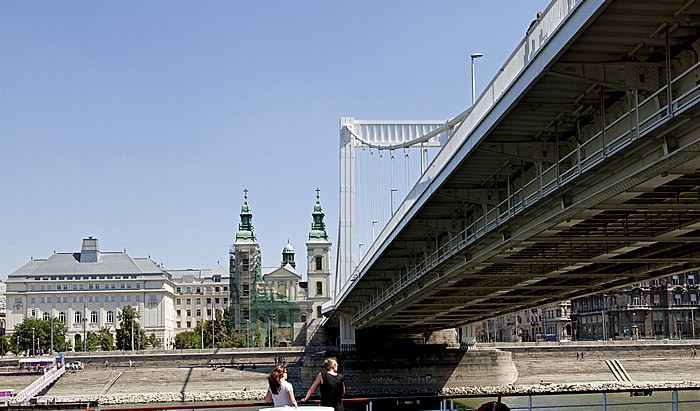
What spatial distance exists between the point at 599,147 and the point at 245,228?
13894 cm

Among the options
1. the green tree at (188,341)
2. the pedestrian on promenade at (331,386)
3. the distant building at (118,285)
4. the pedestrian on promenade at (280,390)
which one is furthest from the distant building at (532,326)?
the pedestrian on promenade at (280,390)

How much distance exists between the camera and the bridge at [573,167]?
13164 mm

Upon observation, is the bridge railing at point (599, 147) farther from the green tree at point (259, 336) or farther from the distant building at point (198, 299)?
the distant building at point (198, 299)

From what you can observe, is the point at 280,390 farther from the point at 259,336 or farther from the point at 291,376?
the point at 259,336

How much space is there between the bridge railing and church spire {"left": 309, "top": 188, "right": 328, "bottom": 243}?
116 meters

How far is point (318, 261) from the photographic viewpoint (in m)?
140

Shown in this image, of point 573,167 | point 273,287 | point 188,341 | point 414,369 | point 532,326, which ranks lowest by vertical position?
point 414,369

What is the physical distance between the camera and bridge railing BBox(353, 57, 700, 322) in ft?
42.5

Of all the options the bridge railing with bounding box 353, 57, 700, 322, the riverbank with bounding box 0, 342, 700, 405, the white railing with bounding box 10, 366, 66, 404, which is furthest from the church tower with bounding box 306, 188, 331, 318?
the bridge railing with bounding box 353, 57, 700, 322

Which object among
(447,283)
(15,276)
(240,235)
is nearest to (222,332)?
(240,235)

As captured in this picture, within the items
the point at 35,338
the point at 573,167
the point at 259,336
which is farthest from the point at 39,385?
the point at 573,167

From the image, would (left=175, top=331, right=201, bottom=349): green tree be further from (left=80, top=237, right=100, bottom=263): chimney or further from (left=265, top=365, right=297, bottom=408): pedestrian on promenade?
(left=265, top=365, right=297, bottom=408): pedestrian on promenade

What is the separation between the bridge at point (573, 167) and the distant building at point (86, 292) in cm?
11812

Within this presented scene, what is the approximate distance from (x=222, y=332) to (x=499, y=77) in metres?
108
